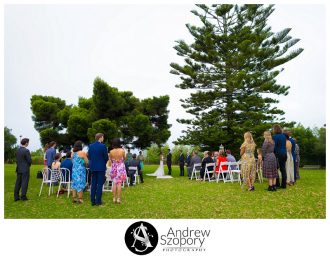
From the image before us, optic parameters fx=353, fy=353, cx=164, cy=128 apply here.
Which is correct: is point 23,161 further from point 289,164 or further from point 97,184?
point 289,164

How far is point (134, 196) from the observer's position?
7.83 meters

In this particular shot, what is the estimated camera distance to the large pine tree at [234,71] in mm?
15719

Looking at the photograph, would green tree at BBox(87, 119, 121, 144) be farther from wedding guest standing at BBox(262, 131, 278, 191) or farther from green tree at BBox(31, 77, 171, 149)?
wedding guest standing at BBox(262, 131, 278, 191)

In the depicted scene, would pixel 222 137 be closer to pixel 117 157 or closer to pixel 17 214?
pixel 117 157

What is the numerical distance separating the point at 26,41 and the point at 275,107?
12114mm

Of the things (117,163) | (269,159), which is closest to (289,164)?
(269,159)

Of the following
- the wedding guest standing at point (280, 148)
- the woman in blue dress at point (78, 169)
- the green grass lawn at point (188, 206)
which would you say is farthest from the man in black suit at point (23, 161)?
the wedding guest standing at point (280, 148)
